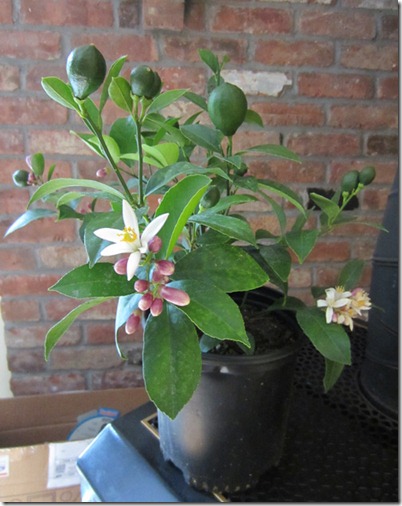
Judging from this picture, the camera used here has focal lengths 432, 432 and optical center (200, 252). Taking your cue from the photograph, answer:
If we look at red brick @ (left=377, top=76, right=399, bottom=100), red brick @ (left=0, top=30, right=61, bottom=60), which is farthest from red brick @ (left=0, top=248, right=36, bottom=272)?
red brick @ (left=377, top=76, right=399, bottom=100)

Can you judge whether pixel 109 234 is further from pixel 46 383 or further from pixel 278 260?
pixel 46 383

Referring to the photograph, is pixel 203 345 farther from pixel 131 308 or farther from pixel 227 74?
pixel 227 74

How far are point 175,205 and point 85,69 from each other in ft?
0.55

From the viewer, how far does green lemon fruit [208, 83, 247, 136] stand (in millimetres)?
501

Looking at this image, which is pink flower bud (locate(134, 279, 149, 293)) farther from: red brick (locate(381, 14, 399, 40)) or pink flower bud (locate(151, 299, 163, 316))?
red brick (locate(381, 14, 399, 40))

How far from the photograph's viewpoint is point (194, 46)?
1245 mm

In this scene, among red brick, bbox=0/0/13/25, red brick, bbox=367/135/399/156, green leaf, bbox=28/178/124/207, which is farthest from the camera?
red brick, bbox=367/135/399/156

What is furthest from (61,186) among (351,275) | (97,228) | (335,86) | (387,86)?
(387,86)

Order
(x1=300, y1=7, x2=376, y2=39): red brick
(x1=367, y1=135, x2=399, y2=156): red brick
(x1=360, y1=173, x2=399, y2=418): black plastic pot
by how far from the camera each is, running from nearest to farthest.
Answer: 1. (x1=360, y1=173, x2=399, y2=418): black plastic pot
2. (x1=300, y1=7, x2=376, y2=39): red brick
3. (x1=367, y1=135, x2=399, y2=156): red brick

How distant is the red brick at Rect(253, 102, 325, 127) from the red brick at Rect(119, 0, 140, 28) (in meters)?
0.42

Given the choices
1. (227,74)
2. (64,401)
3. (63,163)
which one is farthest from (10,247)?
(227,74)

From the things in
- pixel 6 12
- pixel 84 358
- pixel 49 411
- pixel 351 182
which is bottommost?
pixel 49 411

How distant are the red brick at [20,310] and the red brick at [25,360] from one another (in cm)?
11

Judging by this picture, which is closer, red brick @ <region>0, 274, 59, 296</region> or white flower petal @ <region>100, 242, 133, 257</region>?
white flower petal @ <region>100, 242, 133, 257</region>
